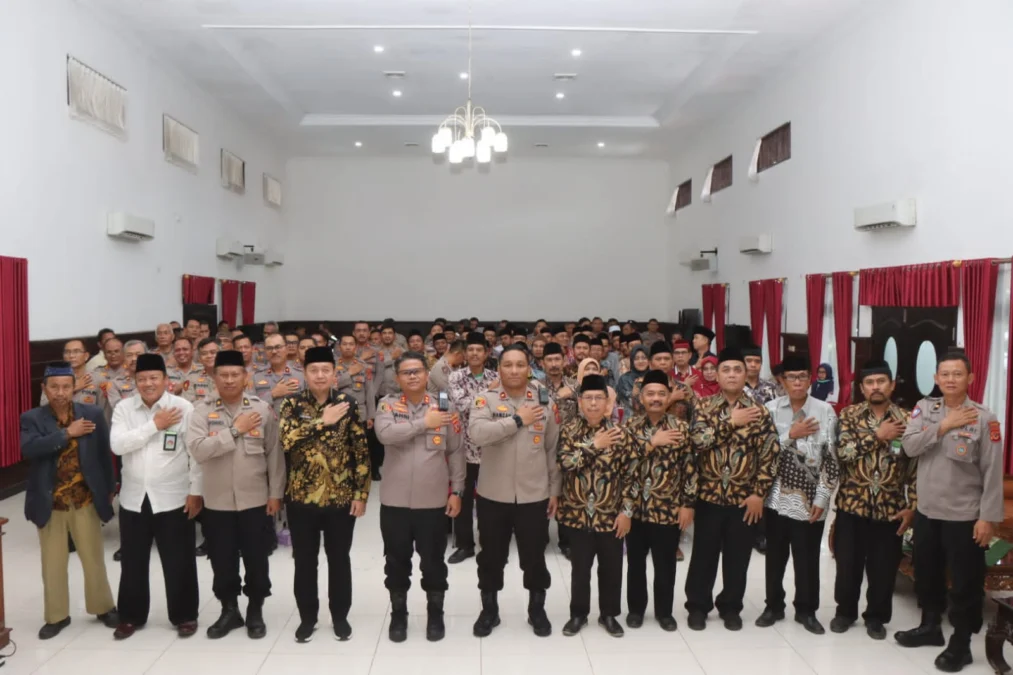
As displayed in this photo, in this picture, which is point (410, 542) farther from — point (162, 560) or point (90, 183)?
point (90, 183)

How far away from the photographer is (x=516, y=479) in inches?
150

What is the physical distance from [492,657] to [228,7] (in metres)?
7.48

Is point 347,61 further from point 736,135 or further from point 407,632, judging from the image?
point 407,632

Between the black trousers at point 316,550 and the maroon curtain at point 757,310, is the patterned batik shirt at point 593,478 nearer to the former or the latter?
the black trousers at point 316,550

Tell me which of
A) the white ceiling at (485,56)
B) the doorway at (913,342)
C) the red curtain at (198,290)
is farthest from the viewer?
the red curtain at (198,290)

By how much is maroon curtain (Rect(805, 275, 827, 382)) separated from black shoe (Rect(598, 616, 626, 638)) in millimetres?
5668

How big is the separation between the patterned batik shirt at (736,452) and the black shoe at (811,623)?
2.38 ft

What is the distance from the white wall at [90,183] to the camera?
22.5 feet

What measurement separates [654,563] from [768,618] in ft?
2.34

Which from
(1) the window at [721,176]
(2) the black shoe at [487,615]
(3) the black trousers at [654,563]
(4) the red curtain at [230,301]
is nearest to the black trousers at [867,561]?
(3) the black trousers at [654,563]

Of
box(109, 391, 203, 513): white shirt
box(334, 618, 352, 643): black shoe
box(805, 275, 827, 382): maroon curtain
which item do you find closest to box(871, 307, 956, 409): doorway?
box(805, 275, 827, 382): maroon curtain

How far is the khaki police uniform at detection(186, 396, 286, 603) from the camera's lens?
3.67 m

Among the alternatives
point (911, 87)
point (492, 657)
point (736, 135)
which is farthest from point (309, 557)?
point (736, 135)

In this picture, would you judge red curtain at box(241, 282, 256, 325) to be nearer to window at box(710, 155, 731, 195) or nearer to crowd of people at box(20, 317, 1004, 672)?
window at box(710, 155, 731, 195)
